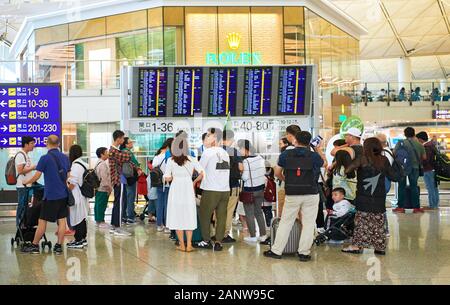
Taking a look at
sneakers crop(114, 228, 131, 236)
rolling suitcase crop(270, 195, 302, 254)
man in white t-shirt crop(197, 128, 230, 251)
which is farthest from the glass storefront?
rolling suitcase crop(270, 195, 302, 254)

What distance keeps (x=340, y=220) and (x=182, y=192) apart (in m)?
2.35

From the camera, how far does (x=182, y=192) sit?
877cm

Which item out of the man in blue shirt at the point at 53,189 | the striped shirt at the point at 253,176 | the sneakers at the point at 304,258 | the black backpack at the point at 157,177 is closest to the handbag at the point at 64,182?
the man in blue shirt at the point at 53,189

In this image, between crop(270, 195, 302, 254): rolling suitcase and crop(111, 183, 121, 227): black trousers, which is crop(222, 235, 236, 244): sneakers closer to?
crop(270, 195, 302, 254): rolling suitcase

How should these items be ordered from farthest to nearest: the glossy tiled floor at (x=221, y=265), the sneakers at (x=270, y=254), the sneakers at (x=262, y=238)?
the sneakers at (x=262, y=238) < the sneakers at (x=270, y=254) < the glossy tiled floor at (x=221, y=265)

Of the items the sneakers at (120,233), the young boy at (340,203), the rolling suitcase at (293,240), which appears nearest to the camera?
the rolling suitcase at (293,240)

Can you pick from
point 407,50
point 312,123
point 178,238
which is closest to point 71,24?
point 312,123

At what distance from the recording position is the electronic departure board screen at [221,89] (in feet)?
44.6

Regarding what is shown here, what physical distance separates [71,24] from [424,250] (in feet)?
50.4

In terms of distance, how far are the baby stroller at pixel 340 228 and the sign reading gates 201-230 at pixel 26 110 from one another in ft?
21.3

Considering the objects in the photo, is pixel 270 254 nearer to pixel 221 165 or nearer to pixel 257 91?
pixel 221 165

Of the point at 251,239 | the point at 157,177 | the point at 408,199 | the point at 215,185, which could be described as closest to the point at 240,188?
the point at 251,239

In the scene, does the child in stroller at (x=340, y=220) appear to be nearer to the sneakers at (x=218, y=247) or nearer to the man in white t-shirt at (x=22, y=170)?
the sneakers at (x=218, y=247)
